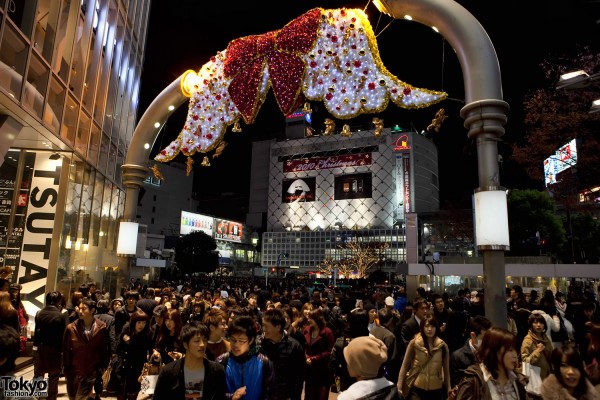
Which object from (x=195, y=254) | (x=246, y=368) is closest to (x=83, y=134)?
(x=246, y=368)

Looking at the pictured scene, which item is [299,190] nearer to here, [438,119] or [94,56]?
[94,56]

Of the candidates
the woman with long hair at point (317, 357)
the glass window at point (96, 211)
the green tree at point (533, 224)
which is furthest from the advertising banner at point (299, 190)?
the woman with long hair at point (317, 357)

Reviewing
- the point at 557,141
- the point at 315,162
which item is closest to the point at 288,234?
the point at 315,162

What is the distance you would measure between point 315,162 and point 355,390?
263ft

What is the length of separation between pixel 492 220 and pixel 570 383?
2.91 meters

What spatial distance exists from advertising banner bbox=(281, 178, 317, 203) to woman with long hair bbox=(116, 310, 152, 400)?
248ft

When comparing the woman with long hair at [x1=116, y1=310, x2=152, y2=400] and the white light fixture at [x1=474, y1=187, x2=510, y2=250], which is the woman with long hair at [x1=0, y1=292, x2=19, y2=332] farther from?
the white light fixture at [x1=474, y1=187, x2=510, y2=250]

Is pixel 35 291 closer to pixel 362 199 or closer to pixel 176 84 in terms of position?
pixel 176 84

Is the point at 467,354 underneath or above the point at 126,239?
underneath

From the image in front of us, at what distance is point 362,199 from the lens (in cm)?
7712

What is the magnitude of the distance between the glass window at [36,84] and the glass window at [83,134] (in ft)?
7.98

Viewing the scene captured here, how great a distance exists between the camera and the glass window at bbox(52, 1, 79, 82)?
396 inches

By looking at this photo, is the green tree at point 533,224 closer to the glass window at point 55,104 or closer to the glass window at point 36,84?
the glass window at point 55,104

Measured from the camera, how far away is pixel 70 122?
1114cm
